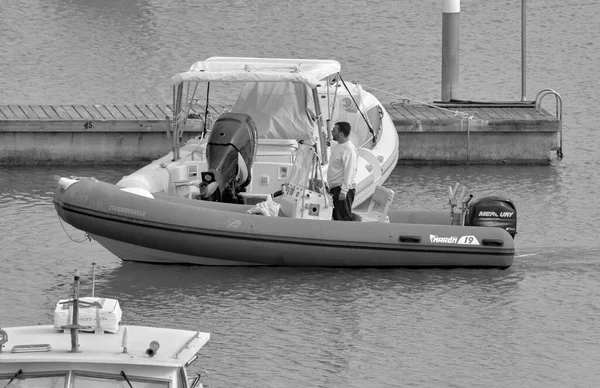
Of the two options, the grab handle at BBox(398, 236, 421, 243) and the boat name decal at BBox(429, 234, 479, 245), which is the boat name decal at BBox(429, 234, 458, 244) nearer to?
the boat name decal at BBox(429, 234, 479, 245)

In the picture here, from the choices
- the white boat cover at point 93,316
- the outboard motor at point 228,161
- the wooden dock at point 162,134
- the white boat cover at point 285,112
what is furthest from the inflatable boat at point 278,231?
the white boat cover at point 93,316

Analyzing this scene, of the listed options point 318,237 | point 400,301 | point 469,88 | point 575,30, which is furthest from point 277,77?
point 575,30

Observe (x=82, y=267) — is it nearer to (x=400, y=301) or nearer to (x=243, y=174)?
(x=243, y=174)

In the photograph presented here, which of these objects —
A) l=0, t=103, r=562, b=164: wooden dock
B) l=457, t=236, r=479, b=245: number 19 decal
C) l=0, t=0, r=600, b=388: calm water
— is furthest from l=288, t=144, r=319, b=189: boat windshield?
l=0, t=103, r=562, b=164: wooden dock

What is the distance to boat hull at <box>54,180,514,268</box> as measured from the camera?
1247cm

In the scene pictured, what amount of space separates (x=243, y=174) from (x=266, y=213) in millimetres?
901

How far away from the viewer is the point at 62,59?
24766mm

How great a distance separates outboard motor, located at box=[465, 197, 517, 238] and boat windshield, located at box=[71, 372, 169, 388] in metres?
6.68

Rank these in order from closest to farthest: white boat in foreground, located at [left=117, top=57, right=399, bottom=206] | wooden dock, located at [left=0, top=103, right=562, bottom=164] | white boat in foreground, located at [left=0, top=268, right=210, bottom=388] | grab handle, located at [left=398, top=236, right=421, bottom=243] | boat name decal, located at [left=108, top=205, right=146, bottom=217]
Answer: white boat in foreground, located at [left=0, top=268, right=210, bottom=388] < boat name decal, located at [left=108, top=205, right=146, bottom=217] < grab handle, located at [left=398, top=236, right=421, bottom=243] < white boat in foreground, located at [left=117, top=57, right=399, bottom=206] < wooden dock, located at [left=0, top=103, right=562, bottom=164]

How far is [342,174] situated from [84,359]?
21.6ft

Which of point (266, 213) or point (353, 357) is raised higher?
point (266, 213)

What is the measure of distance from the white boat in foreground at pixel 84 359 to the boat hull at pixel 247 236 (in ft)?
17.5

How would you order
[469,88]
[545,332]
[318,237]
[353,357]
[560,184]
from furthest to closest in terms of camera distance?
[469,88] < [560,184] < [318,237] < [545,332] < [353,357]

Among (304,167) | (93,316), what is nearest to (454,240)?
(304,167)
